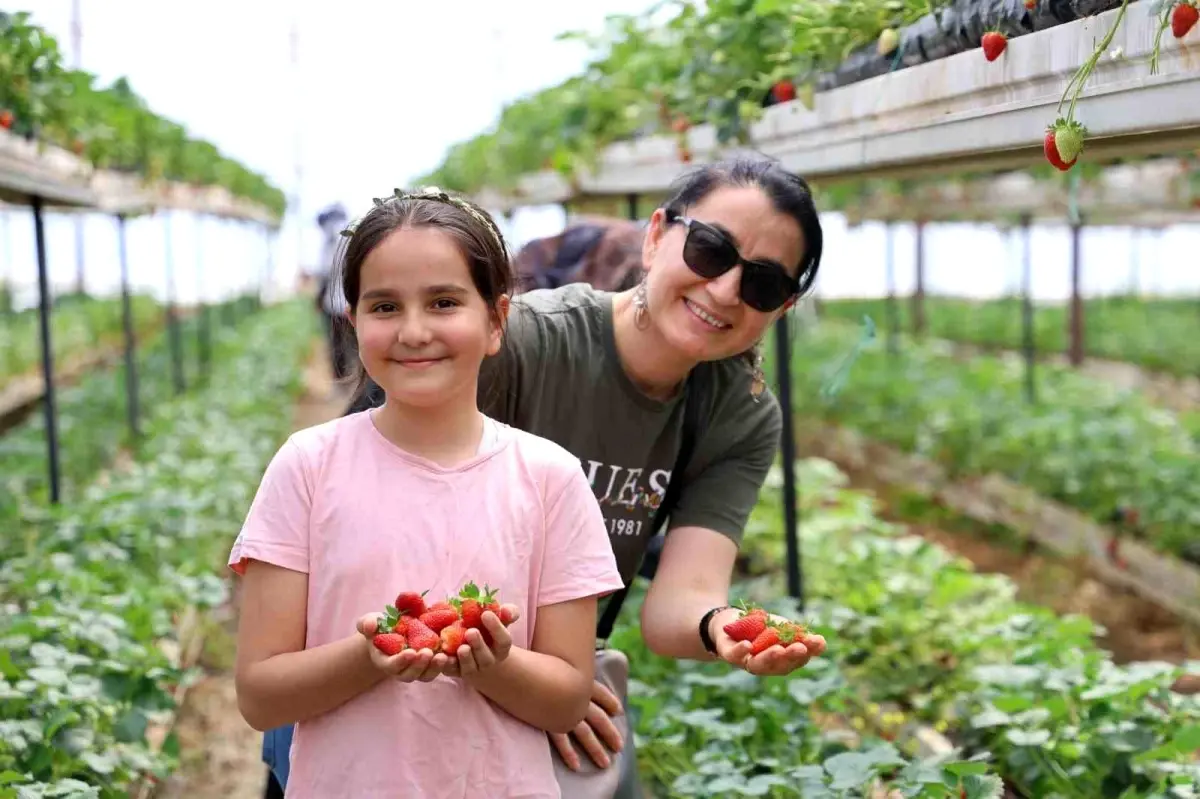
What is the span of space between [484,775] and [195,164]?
998cm

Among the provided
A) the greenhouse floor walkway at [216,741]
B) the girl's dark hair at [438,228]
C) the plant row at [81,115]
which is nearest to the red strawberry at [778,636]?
the girl's dark hair at [438,228]

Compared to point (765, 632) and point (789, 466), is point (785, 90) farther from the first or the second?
point (765, 632)

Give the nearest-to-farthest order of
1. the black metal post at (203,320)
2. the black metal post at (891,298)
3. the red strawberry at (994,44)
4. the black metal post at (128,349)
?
the red strawberry at (994,44), the black metal post at (128,349), the black metal post at (891,298), the black metal post at (203,320)

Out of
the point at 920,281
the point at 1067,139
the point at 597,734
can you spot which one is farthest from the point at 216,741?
the point at 920,281

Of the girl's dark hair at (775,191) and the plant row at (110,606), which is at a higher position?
Answer: the girl's dark hair at (775,191)

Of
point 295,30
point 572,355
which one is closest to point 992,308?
point 572,355

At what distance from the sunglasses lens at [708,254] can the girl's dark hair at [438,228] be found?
428mm

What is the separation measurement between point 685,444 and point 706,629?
45 cm

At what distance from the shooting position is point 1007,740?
3.18 metres

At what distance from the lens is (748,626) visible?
6.08ft

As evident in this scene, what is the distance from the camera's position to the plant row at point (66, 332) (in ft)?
32.8

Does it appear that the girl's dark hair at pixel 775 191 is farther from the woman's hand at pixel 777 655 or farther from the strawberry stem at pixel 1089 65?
the woman's hand at pixel 777 655

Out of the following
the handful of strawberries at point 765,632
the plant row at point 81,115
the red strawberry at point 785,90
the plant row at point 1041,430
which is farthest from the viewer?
the plant row at point 1041,430

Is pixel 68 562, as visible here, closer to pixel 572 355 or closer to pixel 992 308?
pixel 572 355
